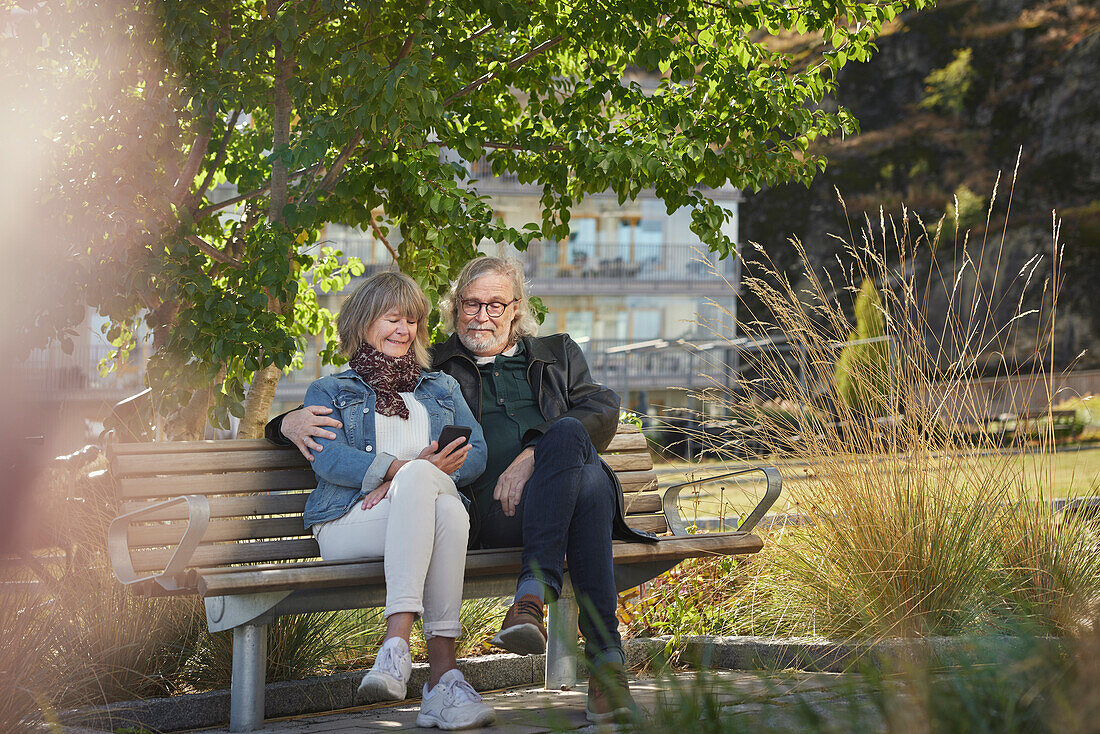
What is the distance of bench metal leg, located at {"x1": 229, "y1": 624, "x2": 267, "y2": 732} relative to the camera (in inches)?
122

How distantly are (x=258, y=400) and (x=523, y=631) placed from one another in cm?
303

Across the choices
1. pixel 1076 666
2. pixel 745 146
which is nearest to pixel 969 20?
pixel 745 146

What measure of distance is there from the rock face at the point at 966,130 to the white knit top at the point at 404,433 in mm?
43215

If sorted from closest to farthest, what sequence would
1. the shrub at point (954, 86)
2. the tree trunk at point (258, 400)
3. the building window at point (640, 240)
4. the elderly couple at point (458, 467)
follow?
1. the elderly couple at point (458, 467)
2. the tree trunk at point (258, 400)
3. the building window at point (640, 240)
4. the shrub at point (954, 86)

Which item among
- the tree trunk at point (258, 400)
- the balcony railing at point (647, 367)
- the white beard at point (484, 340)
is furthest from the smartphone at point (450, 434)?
the balcony railing at point (647, 367)

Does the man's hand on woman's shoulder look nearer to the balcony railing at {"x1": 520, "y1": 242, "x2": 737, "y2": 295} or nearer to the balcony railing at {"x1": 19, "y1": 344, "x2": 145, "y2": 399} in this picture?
the balcony railing at {"x1": 19, "y1": 344, "x2": 145, "y2": 399}

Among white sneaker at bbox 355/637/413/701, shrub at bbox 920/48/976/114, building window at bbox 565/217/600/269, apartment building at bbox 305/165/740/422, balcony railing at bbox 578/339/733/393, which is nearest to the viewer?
white sneaker at bbox 355/637/413/701

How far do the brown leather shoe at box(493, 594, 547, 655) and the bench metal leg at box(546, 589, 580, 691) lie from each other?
65 centimetres

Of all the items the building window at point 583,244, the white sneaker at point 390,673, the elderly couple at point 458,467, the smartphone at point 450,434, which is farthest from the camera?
the building window at point 583,244

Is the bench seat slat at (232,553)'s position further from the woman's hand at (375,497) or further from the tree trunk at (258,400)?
the tree trunk at (258,400)

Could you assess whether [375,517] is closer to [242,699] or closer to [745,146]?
[242,699]

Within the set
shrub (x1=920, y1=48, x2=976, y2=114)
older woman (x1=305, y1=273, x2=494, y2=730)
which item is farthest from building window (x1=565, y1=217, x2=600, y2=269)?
older woman (x1=305, y1=273, x2=494, y2=730)

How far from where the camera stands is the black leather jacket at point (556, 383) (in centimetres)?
375

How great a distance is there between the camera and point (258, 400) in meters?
5.54
